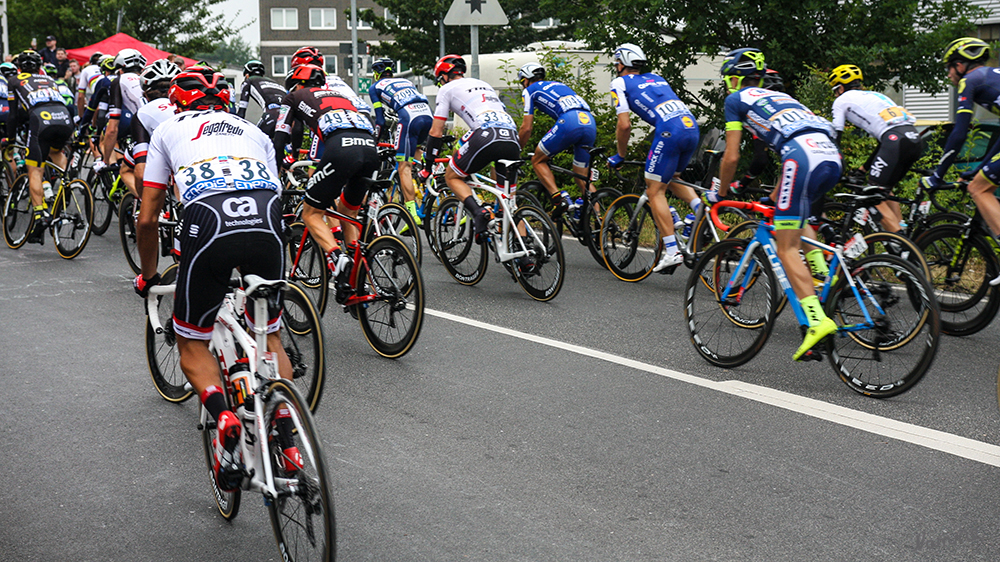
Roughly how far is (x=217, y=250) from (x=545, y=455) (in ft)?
6.56

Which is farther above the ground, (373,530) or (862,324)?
(862,324)

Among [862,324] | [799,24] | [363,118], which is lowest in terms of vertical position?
[862,324]

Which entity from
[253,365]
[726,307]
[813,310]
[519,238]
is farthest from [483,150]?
[253,365]

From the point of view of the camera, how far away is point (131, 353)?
7.66m

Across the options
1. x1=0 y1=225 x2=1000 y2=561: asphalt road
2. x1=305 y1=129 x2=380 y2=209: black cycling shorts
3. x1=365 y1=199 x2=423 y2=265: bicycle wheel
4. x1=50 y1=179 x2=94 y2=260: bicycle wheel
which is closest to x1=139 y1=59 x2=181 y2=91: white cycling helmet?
x1=305 y1=129 x2=380 y2=209: black cycling shorts

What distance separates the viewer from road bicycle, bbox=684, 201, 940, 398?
6023 mm

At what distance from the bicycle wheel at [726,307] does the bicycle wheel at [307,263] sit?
9.07 feet

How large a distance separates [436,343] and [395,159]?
5.72m

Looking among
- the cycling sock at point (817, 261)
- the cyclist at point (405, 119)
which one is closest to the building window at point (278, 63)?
the cyclist at point (405, 119)

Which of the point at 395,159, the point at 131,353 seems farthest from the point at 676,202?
the point at 131,353

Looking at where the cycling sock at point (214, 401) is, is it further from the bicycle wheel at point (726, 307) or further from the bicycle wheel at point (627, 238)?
the bicycle wheel at point (627, 238)

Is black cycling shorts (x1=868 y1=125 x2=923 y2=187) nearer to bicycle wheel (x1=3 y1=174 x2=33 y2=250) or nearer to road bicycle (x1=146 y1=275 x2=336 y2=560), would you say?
road bicycle (x1=146 y1=275 x2=336 y2=560)

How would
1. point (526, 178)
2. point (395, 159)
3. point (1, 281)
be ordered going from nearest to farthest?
point (1, 281) → point (395, 159) → point (526, 178)

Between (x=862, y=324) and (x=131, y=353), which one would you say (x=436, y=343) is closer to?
(x=131, y=353)
